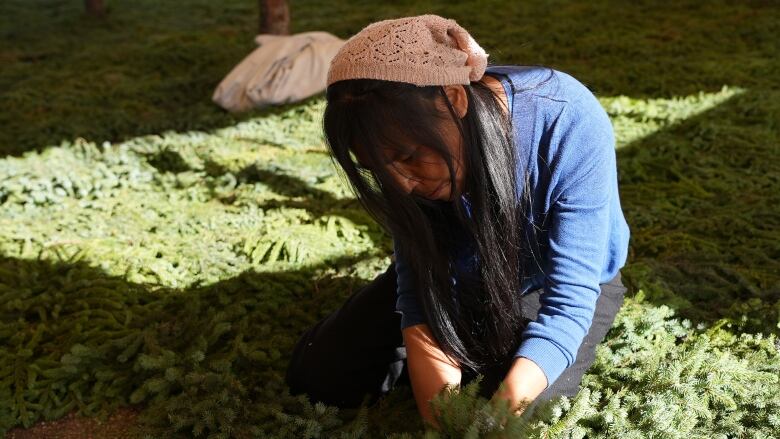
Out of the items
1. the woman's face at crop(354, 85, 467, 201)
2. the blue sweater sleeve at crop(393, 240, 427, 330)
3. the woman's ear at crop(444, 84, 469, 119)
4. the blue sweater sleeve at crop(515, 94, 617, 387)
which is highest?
the woman's ear at crop(444, 84, 469, 119)

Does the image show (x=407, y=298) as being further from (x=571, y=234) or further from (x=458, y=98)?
(x=458, y=98)

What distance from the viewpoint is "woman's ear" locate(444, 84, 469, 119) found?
1512mm

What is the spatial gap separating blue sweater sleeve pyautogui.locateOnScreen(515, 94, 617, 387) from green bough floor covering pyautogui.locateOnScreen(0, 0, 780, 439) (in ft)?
0.63

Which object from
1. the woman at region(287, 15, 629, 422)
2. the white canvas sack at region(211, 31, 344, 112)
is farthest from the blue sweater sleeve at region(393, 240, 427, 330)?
the white canvas sack at region(211, 31, 344, 112)

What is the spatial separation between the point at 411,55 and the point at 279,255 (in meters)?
2.30

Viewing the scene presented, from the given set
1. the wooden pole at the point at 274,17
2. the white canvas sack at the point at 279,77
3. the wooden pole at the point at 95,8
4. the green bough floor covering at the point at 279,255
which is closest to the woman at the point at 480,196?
the green bough floor covering at the point at 279,255

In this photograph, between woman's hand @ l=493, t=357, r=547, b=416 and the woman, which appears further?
woman's hand @ l=493, t=357, r=547, b=416

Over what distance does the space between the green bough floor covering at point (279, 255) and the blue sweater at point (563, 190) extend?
8.3 inches

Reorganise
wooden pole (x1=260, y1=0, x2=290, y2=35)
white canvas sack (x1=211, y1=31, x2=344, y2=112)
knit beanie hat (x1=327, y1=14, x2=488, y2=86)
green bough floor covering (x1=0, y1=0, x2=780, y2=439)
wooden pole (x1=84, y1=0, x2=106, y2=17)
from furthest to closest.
Result: 1. wooden pole (x1=84, y1=0, x2=106, y2=17)
2. wooden pole (x1=260, y1=0, x2=290, y2=35)
3. white canvas sack (x1=211, y1=31, x2=344, y2=112)
4. green bough floor covering (x1=0, y1=0, x2=780, y2=439)
5. knit beanie hat (x1=327, y1=14, x2=488, y2=86)

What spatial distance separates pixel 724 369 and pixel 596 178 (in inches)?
37.8

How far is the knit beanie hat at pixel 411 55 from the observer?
1441 millimetres

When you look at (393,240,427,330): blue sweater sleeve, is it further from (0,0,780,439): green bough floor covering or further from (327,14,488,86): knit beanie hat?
(327,14,488,86): knit beanie hat

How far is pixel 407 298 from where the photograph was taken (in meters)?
2.09

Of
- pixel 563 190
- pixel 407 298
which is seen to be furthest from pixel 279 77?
pixel 563 190
